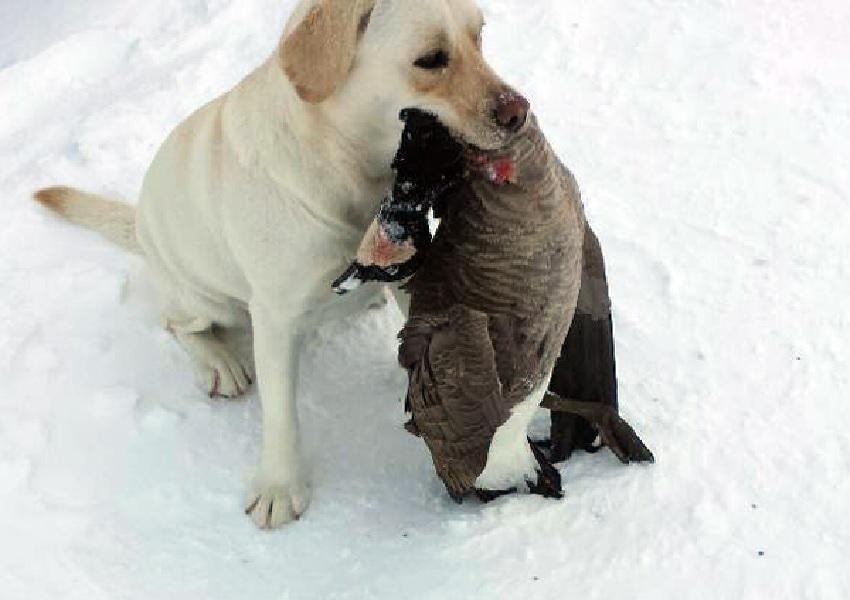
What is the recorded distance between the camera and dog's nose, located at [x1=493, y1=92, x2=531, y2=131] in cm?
141

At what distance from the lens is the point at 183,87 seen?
2.99 metres

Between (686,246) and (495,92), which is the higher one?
(495,92)

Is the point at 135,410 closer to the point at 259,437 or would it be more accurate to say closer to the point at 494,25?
the point at 259,437

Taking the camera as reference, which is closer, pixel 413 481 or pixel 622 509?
pixel 622 509

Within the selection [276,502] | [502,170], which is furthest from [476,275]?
[276,502]

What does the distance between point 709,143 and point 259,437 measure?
148 centimetres

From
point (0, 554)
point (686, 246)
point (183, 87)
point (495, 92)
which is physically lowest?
point (0, 554)

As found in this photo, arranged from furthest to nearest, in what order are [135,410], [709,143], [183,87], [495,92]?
[183,87]
[709,143]
[135,410]
[495,92]

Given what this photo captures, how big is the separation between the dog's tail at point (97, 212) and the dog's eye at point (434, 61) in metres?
1.21

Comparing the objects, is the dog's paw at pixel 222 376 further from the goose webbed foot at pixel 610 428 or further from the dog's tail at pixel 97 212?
the goose webbed foot at pixel 610 428

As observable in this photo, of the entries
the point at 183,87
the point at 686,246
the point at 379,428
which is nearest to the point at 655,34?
the point at 686,246

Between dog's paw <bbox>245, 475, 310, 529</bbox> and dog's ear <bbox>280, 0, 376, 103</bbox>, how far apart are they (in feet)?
2.67

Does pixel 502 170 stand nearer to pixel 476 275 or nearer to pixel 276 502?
pixel 476 275

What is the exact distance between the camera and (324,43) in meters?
1.44
